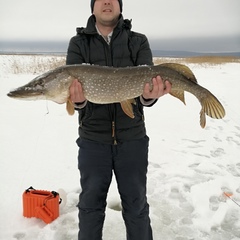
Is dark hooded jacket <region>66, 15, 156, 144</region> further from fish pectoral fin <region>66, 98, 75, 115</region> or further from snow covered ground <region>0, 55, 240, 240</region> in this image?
snow covered ground <region>0, 55, 240, 240</region>

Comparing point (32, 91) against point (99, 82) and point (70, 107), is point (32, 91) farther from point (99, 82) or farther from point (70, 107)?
point (99, 82)

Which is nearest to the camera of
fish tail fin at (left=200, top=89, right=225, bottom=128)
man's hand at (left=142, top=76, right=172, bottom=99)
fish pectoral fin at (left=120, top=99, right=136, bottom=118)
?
fish pectoral fin at (left=120, top=99, right=136, bottom=118)

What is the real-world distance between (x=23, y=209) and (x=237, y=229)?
215cm

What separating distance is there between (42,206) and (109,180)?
975 mm

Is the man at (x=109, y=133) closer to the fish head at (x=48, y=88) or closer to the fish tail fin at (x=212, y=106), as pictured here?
the fish head at (x=48, y=88)

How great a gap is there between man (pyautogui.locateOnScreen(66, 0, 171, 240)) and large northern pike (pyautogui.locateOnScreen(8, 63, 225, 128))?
6 centimetres

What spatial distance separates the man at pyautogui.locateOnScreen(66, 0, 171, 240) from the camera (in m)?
2.08

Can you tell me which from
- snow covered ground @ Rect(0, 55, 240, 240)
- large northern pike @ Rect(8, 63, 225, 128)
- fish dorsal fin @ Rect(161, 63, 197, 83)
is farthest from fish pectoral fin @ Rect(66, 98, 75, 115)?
snow covered ground @ Rect(0, 55, 240, 240)

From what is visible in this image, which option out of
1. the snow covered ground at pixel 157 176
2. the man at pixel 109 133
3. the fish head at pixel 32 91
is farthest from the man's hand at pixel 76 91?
the snow covered ground at pixel 157 176

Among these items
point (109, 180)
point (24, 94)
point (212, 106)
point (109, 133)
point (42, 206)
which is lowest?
point (42, 206)

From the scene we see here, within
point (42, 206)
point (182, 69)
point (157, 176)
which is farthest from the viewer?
point (157, 176)

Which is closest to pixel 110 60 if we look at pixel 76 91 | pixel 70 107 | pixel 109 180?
pixel 76 91

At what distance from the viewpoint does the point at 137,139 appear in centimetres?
213

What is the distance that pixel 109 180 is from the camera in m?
2.14
